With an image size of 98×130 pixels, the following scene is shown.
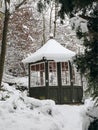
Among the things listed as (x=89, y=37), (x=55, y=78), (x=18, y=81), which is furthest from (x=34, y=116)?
(x=18, y=81)

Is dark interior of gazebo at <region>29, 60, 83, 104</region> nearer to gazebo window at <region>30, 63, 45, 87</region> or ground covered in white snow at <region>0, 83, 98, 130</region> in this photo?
gazebo window at <region>30, 63, 45, 87</region>

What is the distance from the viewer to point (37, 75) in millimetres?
20938

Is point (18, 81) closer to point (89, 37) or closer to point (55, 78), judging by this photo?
point (55, 78)

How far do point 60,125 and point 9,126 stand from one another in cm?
190

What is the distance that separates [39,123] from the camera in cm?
1177

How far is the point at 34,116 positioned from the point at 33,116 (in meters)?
0.05

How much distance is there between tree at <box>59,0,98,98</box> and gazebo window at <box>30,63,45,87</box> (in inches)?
494

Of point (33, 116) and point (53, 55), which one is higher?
point (53, 55)

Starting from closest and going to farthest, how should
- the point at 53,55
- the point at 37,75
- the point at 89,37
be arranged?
the point at 89,37
the point at 53,55
the point at 37,75

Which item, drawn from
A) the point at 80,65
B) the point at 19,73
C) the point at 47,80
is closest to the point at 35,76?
the point at 47,80

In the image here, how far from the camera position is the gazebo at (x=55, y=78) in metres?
19.9

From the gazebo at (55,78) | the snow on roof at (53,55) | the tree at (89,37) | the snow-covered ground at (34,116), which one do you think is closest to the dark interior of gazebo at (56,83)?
the gazebo at (55,78)

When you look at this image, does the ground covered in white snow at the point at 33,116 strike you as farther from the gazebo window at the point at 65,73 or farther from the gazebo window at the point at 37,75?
the gazebo window at the point at 37,75

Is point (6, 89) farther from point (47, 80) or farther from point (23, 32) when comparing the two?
point (23, 32)
